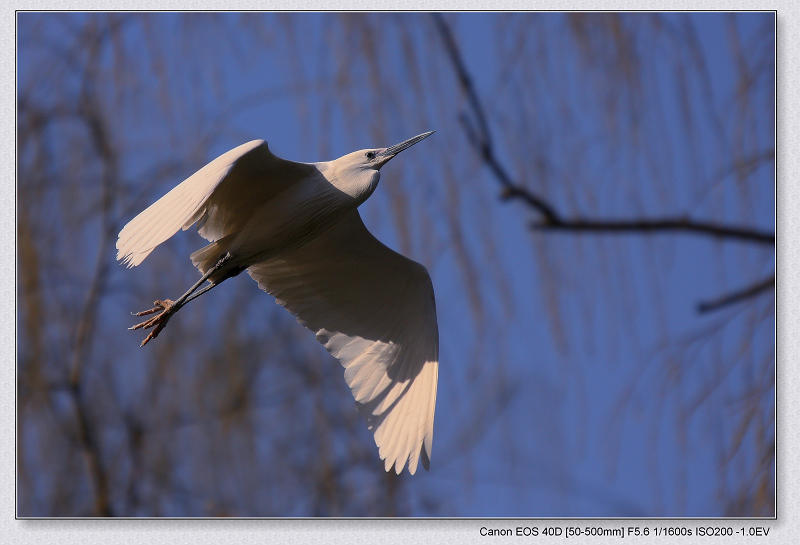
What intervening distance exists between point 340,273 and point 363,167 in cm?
54

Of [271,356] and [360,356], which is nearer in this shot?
[360,356]

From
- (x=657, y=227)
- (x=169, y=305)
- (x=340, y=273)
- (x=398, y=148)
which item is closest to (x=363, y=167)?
(x=398, y=148)

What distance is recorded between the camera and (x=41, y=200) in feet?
13.0

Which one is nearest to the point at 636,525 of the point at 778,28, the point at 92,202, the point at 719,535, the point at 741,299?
the point at 719,535

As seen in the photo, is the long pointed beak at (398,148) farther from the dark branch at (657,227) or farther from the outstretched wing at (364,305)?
the dark branch at (657,227)

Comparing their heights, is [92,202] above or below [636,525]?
above

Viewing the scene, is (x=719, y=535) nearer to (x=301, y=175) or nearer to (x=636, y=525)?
(x=636, y=525)

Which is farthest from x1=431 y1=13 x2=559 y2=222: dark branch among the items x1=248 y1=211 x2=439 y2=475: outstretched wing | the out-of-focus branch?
x1=248 y1=211 x2=439 y2=475: outstretched wing

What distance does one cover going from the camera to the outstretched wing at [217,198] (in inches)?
90.9

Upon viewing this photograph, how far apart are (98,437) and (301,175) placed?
2.45 metres

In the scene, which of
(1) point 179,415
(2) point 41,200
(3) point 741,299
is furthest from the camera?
(1) point 179,415

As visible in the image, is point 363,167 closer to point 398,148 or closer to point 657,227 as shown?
point 398,148

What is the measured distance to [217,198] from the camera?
2.96 meters

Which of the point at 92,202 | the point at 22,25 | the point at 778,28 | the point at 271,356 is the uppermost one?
the point at 22,25
